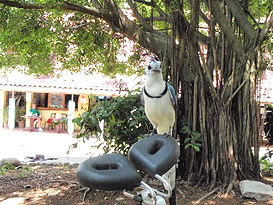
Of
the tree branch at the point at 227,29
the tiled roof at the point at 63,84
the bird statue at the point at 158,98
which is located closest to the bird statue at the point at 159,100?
the bird statue at the point at 158,98

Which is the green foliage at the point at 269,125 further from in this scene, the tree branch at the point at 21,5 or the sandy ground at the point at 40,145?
the tree branch at the point at 21,5

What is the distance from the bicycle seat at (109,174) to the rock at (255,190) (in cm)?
319

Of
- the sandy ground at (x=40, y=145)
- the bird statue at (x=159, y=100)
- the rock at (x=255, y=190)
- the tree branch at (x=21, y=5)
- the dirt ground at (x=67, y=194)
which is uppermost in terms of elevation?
the tree branch at (x=21, y=5)

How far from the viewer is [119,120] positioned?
13.7 feet

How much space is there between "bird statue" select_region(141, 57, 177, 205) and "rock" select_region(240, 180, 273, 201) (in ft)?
4.92

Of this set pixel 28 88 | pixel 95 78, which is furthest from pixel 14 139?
pixel 95 78

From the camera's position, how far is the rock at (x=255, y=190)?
3949mm

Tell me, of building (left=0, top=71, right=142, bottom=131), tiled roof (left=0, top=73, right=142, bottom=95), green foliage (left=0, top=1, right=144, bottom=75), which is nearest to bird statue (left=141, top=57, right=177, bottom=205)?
green foliage (left=0, top=1, right=144, bottom=75)

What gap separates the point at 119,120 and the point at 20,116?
12.5m

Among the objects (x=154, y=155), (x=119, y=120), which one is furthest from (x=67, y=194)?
(x=154, y=155)

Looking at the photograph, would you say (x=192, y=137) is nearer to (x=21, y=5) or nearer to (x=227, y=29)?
(x=227, y=29)

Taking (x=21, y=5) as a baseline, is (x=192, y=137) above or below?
below

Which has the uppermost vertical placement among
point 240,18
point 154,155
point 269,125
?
point 240,18

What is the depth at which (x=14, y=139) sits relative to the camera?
490 inches
